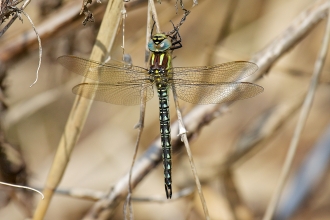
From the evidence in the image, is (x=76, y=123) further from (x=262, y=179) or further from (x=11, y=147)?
(x=262, y=179)

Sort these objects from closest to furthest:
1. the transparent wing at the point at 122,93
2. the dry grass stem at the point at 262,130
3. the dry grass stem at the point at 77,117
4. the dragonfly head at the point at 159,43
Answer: the dry grass stem at the point at 77,117 < the dragonfly head at the point at 159,43 < the transparent wing at the point at 122,93 < the dry grass stem at the point at 262,130

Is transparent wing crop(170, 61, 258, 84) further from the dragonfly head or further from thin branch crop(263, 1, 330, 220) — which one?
thin branch crop(263, 1, 330, 220)

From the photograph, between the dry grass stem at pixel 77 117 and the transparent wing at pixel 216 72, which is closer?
the dry grass stem at pixel 77 117

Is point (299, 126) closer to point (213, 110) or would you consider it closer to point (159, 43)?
point (213, 110)

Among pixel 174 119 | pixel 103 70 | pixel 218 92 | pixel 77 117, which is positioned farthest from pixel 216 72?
pixel 77 117

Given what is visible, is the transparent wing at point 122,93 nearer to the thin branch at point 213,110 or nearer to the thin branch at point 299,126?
the thin branch at point 213,110

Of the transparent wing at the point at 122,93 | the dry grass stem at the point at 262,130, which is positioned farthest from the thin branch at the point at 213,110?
the dry grass stem at the point at 262,130

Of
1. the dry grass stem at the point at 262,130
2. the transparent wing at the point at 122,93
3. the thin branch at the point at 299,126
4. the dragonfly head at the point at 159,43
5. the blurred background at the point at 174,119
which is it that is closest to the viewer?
the dragonfly head at the point at 159,43

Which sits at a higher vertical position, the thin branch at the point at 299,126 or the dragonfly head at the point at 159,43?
the dragonfly head at the point at 159,43
